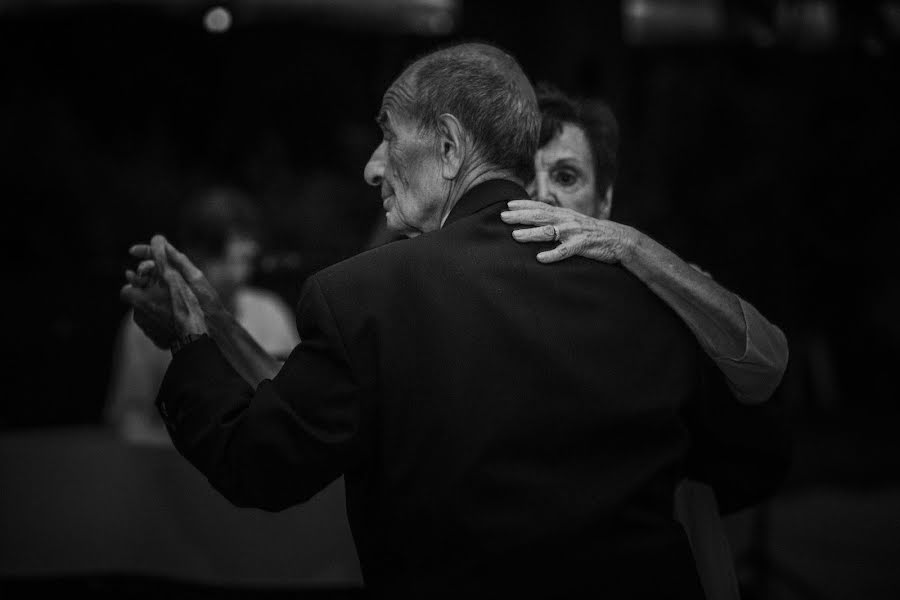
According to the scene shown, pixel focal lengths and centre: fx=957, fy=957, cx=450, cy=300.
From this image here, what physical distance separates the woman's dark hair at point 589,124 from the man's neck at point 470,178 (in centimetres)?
62

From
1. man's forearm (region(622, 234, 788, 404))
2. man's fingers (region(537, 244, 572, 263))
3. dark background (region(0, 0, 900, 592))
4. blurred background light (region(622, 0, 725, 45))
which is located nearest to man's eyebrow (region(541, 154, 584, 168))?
man's forearm (region(622, 234, 788, 404))

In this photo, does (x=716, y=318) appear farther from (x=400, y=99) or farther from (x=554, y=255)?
(x=400, y=99)

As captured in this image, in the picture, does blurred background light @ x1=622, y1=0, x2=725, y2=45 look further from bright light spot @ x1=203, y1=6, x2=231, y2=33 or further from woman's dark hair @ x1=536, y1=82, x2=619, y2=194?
woman's dark hair @ x1=536, y1=82, x2=619, y2=194

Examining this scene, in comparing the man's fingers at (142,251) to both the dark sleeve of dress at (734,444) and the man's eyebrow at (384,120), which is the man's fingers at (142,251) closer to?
the man's eyebrow at (384,120)

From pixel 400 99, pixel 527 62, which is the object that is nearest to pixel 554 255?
pixel 400 99

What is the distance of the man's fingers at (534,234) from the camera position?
5.08 ft

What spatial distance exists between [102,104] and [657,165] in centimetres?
381

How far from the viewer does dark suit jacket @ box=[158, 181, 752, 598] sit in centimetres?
143

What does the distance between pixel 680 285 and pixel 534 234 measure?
0.28 meters

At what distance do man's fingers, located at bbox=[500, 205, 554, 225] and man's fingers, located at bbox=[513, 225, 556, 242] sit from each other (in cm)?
2

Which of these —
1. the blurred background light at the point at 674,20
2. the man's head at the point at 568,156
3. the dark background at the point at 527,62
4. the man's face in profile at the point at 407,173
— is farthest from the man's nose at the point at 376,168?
the blurred background light at the point at 674,20

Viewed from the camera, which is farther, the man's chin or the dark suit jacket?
the man's chin

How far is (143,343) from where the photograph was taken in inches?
133

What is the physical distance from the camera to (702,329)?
1.66 meters
